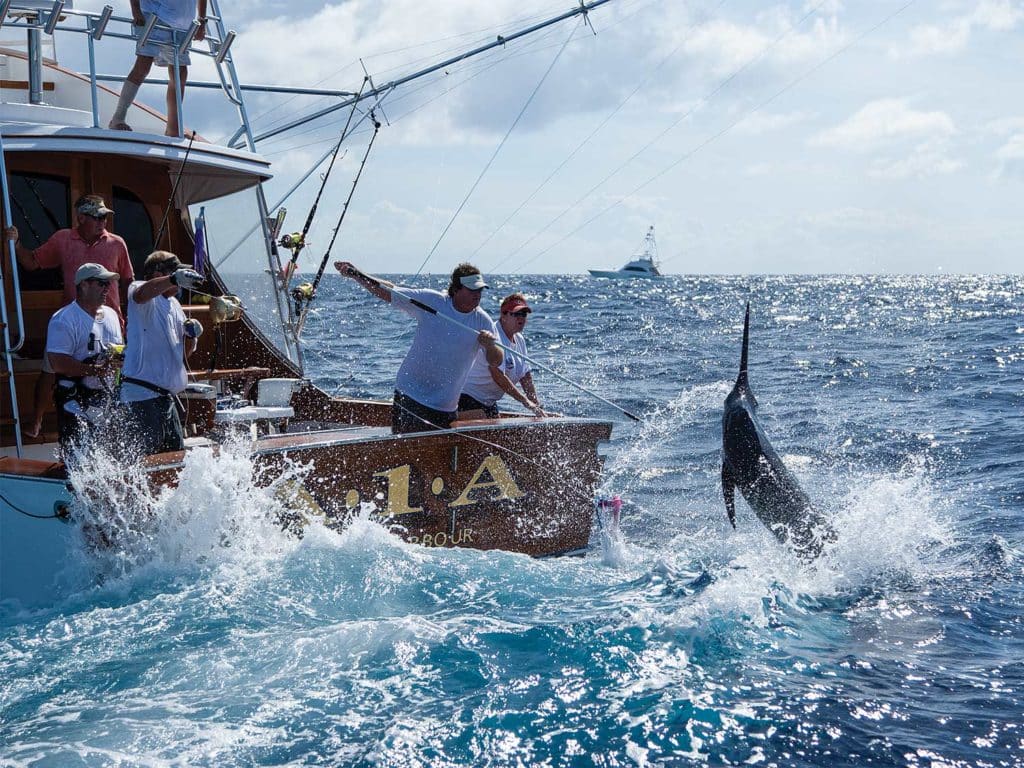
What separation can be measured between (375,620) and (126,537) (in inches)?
57.4

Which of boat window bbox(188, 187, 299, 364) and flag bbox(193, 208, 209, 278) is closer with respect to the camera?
flag bbox(193, 208, 209, 278)

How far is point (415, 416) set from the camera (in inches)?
286

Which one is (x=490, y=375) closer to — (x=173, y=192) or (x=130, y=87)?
(x=173, y=192)

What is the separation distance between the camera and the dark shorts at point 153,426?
21.0ft

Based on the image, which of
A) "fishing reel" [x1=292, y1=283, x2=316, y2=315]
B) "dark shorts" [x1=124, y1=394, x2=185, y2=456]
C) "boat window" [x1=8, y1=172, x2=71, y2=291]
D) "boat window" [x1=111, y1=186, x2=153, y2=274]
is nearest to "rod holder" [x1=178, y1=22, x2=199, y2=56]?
"boat window" [x1=111, y1=186, x2=153, y2=274]

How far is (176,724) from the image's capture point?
14.9 ft

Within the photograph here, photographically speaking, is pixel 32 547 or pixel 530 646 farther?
pixel 32 547

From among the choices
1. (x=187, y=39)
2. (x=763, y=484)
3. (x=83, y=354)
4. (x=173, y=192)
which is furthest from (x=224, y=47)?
(x=763, y=484)

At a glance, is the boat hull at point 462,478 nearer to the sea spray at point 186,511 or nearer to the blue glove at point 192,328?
the sea spray at point 186,511

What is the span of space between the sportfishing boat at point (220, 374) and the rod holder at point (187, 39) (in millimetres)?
19

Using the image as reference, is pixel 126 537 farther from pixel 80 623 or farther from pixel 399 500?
pixel 399 500

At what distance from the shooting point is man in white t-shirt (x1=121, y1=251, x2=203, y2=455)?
6395 mm

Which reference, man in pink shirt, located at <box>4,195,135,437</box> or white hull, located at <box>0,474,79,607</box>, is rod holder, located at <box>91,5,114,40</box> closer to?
man in pink shirt, located at <box>4,195,135,437</box>

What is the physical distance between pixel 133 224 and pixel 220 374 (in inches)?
52.6
